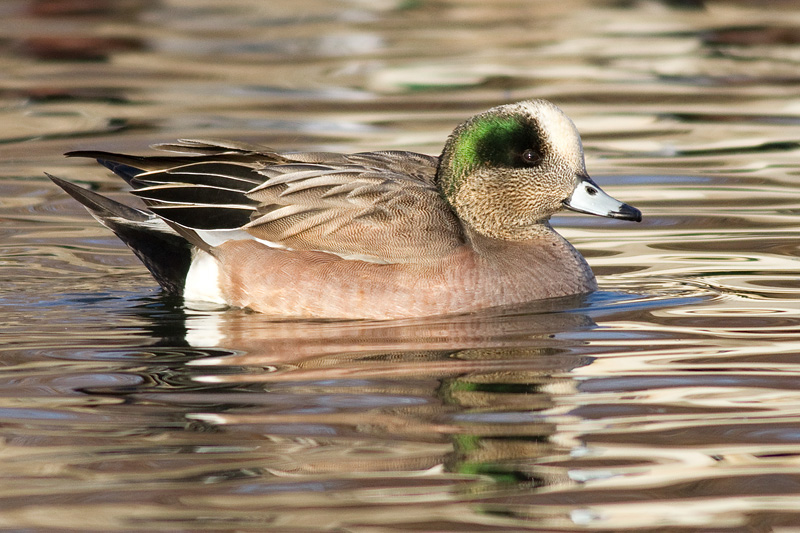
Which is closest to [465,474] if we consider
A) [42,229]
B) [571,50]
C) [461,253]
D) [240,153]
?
[461,253]

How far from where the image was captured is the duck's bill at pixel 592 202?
5629 millimetres

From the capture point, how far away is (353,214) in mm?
5477

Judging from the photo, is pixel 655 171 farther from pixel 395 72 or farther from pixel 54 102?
pixel 54 102

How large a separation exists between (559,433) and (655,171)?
5.16 metres

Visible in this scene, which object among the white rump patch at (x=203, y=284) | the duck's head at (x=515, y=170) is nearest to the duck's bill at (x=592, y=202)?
the duck's head at (x=515, y=170)

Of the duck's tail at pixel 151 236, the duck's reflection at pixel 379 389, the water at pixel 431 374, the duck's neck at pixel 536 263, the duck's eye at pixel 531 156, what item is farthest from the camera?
the duck's tail at pixel 151 236

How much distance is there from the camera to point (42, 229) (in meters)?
7.36

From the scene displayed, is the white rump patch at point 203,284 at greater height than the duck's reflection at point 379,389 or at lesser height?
greater

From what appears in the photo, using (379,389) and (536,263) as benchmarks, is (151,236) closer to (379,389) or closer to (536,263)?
(536,263)

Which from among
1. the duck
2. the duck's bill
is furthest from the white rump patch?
the duck's bill

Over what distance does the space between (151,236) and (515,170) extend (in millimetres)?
1678

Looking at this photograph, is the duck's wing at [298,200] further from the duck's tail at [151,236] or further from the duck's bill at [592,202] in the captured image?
the duck's bill at [592,202]

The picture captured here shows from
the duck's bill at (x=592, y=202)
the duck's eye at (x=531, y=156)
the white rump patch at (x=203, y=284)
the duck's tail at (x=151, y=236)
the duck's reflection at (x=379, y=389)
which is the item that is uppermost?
the duck's eye at (x=531, y=156)

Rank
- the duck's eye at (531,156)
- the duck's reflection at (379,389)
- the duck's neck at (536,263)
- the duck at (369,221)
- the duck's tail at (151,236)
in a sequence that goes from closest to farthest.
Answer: the duck's reflection at (379,389) → the duck at (369,221) → the duck's neck at (536,263) → the duck's eye at (531,156) → the duck's tail at (151,236)
